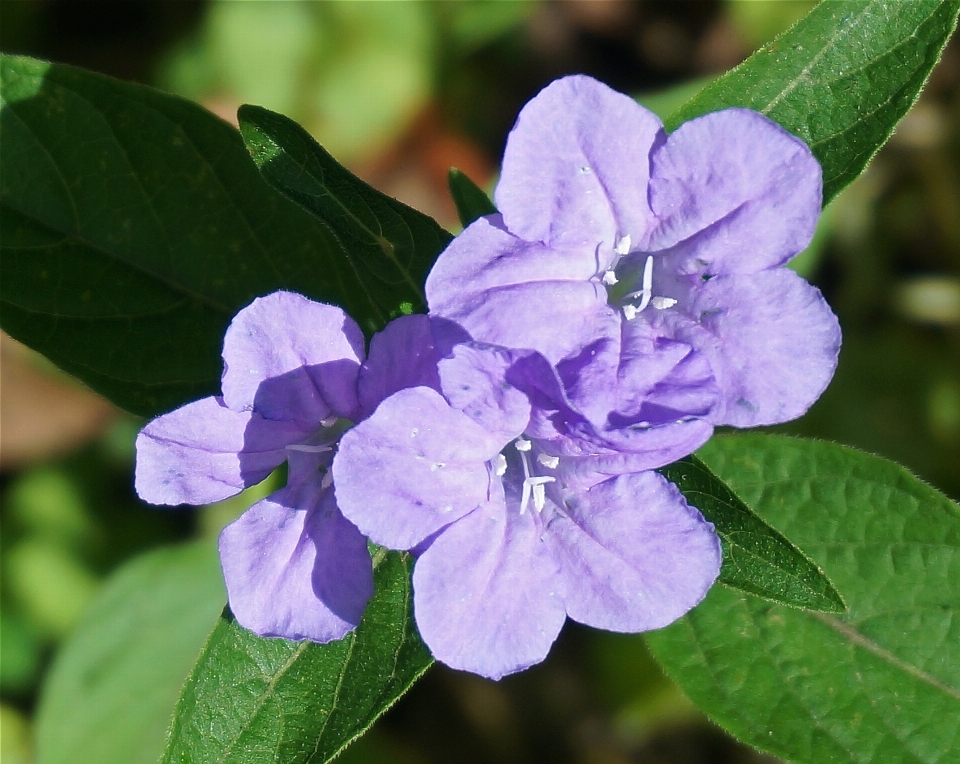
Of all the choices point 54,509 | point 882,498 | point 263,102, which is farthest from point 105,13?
point 882,498

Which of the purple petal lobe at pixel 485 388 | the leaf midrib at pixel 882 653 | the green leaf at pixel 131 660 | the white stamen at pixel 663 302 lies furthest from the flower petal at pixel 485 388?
the green leaf at pixel 131 660

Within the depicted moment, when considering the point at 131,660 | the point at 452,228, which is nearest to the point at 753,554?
the point at 131,660

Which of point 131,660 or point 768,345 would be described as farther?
point 131,660

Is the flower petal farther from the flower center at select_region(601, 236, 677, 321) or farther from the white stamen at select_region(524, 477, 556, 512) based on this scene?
the flower center at select_region(601, 236, 677, 321)

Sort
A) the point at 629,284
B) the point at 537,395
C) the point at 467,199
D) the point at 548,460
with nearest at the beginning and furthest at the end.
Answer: the point at 537,395 → the point at 548,460 → the point at 467,199 → the point at 629,284

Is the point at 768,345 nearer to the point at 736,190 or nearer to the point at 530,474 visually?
the point at 736,190
